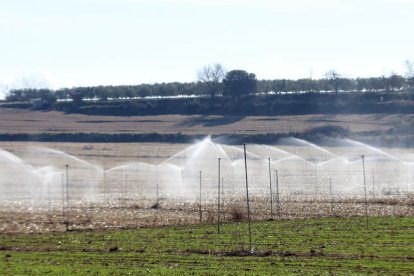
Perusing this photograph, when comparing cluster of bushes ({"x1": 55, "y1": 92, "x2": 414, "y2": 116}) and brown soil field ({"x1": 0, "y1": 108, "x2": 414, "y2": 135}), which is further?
cluster of bushes ({"x1": 55, "y1": 92, "x2": 414, "y2": 116})

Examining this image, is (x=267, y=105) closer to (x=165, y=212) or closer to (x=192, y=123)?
(x=192, y=123)

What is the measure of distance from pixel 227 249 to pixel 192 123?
12166 cm

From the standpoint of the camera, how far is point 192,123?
159m

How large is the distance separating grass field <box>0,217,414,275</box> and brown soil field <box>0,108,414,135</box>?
309 feet

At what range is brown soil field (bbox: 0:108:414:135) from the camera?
14475cm

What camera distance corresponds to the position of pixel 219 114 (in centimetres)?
17100

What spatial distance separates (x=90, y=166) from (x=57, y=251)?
64.7 meters

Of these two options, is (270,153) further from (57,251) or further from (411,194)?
(57,251)

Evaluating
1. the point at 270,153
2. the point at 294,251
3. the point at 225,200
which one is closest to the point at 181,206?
the point at 225,200

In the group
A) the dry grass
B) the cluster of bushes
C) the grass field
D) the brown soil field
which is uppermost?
the cluster of bushes

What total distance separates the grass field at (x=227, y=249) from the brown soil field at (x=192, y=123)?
94248 mm

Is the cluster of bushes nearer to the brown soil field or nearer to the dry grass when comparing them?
the brown soil field

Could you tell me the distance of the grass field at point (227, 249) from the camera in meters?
32.3

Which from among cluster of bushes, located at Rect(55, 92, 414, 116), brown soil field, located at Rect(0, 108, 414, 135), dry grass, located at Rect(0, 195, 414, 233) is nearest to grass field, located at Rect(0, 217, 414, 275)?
dry grass, located at Rect(0, 195, 414, 233)
